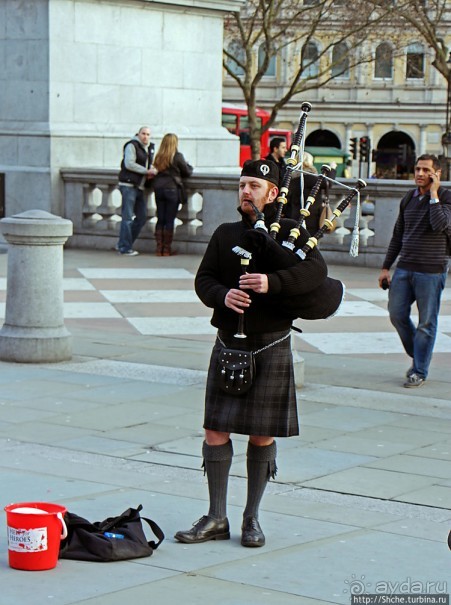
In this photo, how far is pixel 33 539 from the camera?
218 inches

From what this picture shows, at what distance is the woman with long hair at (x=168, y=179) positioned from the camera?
62.4ft

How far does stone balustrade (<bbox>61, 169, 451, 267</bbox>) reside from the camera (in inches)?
719

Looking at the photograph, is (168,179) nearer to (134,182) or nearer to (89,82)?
(134,182)

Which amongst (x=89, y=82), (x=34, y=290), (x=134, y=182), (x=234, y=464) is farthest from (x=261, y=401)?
(x=89, y=82)

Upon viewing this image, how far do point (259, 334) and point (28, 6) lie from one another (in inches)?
611

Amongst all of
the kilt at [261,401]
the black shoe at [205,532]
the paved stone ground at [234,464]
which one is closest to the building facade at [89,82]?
the paved stone ground at [234,464]

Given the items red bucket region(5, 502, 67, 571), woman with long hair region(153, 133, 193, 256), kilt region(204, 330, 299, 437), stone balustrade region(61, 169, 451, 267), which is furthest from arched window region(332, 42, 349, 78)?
red bucket region(5, 502, 67, 571)

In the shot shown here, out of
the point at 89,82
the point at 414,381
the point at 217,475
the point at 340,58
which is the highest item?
the point at 340,58

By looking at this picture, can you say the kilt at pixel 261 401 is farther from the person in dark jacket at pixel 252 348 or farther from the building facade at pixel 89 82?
the building facade at pixel 89 82

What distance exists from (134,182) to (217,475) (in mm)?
13505

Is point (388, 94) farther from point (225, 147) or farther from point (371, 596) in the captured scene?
point (371, 596)

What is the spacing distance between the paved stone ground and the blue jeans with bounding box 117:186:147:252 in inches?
225

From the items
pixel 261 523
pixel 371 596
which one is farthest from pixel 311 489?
pixel 371 596

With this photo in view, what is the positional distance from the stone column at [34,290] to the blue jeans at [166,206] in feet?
25.4
